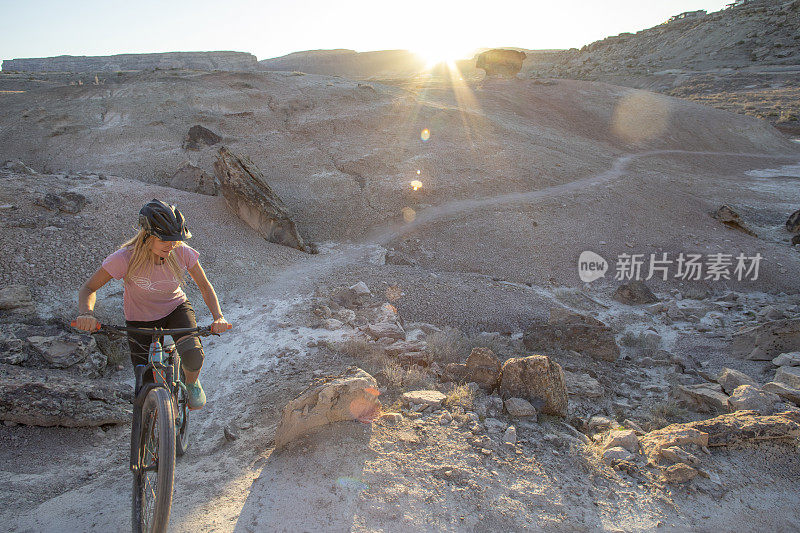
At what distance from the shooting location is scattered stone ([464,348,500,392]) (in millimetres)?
5367

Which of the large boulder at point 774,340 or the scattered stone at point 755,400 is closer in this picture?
the scattered stone at point 755,400

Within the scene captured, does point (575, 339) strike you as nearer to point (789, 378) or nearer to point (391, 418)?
point (789, 378)

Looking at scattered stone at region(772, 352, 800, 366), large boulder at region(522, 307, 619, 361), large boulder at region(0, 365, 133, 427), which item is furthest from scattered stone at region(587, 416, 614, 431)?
large boulder at region(0, 365, 133, 427)

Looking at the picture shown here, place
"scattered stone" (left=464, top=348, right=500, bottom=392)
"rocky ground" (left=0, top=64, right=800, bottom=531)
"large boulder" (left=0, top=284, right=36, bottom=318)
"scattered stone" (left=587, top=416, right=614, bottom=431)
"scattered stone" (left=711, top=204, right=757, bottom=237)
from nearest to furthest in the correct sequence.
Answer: "rocky ground" (left=0, top=64, right=800, bottom=531)
"scattered stone" (left=587, top=416, right=614, bottom=431)
"scattered stone" (left=464, top=348, right=500, bottom=392)
"large boulder" (left=0, top=284, right=36, bottom=318)
"scattered stone" (left=711, top=204, right=757, bottom=237)

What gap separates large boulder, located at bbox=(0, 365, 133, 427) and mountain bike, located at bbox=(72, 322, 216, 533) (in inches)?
77.6

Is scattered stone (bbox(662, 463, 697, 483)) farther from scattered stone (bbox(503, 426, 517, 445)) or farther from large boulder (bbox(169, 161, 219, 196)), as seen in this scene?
large boulder (bbox(169, 161, 219, 196))

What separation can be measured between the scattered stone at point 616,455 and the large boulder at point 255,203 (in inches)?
366

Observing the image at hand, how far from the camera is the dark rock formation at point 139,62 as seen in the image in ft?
213

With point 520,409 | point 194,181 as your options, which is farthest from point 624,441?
point 194,181

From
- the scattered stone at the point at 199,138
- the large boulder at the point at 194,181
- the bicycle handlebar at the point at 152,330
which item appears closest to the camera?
the bicycle handlebar at the point at 152,330

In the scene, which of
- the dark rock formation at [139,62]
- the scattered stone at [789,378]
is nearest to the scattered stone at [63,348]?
the scattered stone at [789,378]

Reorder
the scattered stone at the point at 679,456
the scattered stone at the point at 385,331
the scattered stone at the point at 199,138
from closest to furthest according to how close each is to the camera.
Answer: the scattered stone at the point at 679,456
the scattered stone at the point at 385,331
the scattered stone at the point at 199,138

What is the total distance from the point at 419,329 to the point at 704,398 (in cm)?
433

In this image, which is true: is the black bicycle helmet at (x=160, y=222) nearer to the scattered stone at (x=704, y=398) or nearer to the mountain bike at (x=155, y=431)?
the mountain bike at (x=155, y=431)
